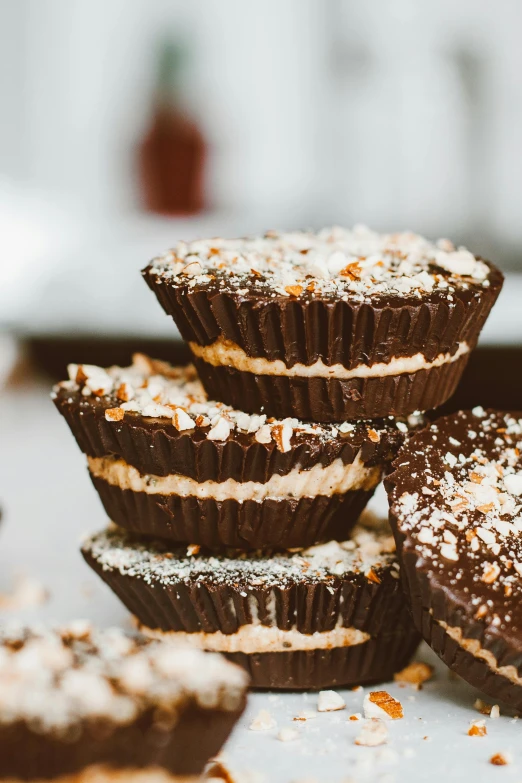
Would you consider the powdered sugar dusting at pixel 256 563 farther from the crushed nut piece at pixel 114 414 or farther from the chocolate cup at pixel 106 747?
the chocolate cup at pixel 106 747

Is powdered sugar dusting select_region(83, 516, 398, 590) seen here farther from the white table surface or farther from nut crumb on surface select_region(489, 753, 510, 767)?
nut crumb on surface select_region(489, 753, 510, 767)

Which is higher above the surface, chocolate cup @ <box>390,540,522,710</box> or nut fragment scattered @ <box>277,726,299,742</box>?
chocolate cup @ <box>390,540,522,710</box>

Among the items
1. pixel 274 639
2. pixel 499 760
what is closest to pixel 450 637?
pixel 499 760

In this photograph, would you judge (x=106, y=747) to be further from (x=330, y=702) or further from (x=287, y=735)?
(x=330, y=702)

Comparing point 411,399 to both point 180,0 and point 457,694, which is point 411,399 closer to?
point 457,694

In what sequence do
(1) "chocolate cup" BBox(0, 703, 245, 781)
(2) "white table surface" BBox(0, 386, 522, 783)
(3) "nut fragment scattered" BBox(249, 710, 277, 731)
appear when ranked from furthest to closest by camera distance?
1. (3) "nut fragment scattered" BBox(249, 710, 277, 731)
2. (2) "white table surface" BBox(0, 386, 522, 783)
3. (1) "chocolate cup" BBox(0, 703, 245, 781)

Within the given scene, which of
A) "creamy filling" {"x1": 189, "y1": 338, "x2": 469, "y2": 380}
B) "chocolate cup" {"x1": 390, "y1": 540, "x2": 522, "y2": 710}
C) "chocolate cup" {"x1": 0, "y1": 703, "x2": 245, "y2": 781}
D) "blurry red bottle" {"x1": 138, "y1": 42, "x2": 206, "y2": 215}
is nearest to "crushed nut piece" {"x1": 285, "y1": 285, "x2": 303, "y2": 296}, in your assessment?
"creamy filling" {"x1": 189, "y1": 338, "x2": 469, "y2": 380}
